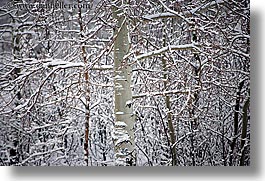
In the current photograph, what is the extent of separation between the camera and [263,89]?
321 cm

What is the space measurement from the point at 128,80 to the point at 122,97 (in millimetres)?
99

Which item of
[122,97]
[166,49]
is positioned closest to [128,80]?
[122,97]

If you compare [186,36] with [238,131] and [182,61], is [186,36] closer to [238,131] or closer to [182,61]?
[182,61]

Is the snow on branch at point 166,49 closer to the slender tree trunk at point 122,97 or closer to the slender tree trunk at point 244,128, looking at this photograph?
the slender tree trunk at point 122,97

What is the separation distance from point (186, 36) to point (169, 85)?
28cm

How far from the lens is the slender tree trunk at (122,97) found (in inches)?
126

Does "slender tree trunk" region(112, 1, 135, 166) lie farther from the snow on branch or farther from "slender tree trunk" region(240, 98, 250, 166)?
"slender tree trunk" region(240, 98, 250, 166)

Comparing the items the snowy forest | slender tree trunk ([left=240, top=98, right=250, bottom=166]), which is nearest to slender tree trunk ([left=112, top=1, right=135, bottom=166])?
the snowy forest

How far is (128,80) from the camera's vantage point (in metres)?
3.21

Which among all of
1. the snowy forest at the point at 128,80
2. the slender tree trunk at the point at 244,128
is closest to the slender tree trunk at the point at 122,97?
the snowy forest at the point at 128,80

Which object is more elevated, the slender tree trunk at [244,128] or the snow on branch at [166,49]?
the snow on branch at [166,49]

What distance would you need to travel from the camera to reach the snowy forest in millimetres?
3195

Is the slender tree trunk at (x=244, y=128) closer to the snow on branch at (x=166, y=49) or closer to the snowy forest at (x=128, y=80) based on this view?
the snowy forest at (x=128, y=80)

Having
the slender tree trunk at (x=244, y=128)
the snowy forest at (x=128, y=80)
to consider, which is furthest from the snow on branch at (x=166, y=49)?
the slender tree trunk at (x=244, y=128)
